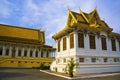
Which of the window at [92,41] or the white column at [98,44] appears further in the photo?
the white column at [98,44]

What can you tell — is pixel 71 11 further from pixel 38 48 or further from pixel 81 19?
pixel 38 48

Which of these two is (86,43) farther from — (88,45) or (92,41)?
(92,41)

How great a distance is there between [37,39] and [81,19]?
23.3 metres

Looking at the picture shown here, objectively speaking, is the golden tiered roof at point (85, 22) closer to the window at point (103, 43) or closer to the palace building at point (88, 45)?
the palace building at point (88, 45)

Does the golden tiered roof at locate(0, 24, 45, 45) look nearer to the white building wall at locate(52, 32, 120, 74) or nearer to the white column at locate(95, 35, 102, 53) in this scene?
the white building wall at locate(52, 32, 120, 74)

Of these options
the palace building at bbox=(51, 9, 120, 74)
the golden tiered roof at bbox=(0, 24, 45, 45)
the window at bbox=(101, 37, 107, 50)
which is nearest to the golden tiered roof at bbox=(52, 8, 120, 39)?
the palace building at bbox=(51, 9, 120, 74)

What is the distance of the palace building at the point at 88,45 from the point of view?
18.1m

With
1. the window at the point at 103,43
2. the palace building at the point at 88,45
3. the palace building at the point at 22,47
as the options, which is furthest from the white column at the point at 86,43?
the palace building at the point at 22,47

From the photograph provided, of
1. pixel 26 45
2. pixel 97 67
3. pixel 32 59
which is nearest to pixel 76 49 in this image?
pixel 97 67

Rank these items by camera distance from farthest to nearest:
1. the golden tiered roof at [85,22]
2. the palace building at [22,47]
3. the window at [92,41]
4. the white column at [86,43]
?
the palace building at [22,47], the window at [92,41], the golden tiered roof at [85,22], the white column at [86,43]

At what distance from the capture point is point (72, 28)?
18.6 meters

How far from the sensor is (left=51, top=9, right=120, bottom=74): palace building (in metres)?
18.1

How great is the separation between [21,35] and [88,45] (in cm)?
2698

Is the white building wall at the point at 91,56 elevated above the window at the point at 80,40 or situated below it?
below
